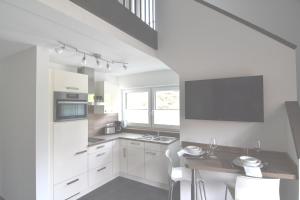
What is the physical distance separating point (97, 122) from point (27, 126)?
67.6 inches

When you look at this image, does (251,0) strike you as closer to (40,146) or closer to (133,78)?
(133,78)

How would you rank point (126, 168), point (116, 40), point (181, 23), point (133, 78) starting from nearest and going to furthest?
point (116, 40)
point (181, 23)
point (126, 168)
point (133, 78)

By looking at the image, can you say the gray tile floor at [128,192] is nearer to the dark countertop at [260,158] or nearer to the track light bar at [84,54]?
the dark countertop at [260,158]

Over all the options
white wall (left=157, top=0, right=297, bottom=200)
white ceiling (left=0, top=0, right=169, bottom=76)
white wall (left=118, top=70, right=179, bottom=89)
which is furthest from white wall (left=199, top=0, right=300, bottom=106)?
white ceiling (left=0, top=0, right=169, bottom=76)

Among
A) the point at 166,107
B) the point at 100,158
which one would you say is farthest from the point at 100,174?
the point at 166,107

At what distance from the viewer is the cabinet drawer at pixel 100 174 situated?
3111 millimetres

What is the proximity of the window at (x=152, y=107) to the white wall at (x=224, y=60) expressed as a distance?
1320 millimetres

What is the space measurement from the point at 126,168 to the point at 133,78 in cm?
217

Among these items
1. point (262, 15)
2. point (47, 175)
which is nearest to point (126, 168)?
point (47, 175)

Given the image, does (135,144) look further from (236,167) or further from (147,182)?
(236,167)

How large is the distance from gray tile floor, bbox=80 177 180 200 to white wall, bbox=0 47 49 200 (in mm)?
921

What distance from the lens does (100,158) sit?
3293 mm

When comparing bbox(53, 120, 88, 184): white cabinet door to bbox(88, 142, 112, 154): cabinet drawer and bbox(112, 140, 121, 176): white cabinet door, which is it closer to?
bbox(88, 142, 112, 154): cabinet drawer

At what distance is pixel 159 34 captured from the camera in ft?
9.23
